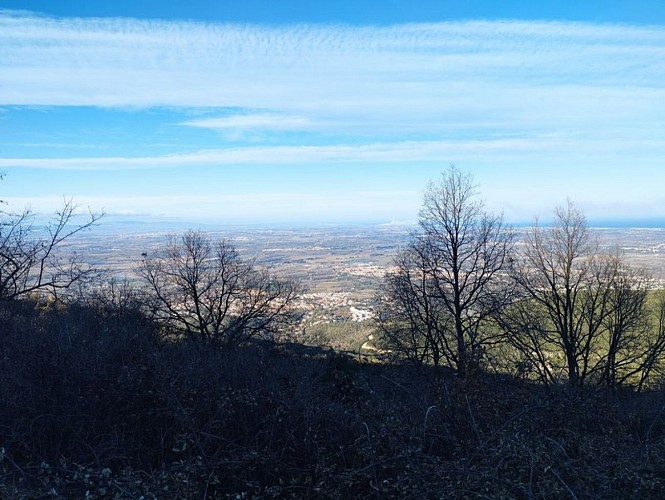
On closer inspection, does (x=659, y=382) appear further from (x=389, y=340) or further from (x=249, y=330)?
(x=249, y=330)

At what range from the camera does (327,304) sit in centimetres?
3166

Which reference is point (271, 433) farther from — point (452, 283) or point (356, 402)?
point (452, 283)

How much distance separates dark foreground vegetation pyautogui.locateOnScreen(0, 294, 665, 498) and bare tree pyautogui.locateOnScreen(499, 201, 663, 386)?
6982mm

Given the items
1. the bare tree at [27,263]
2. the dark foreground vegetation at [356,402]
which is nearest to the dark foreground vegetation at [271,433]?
the dark foreground vegetation at [356,402]

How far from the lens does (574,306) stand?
16.0m

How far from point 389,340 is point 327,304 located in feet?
50.7

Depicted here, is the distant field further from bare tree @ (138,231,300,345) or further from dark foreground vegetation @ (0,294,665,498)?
dark foreground vegetation @ (0,294,665,498)

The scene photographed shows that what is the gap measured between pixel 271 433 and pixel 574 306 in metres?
12.8

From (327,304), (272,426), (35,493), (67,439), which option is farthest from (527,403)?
(327,304)

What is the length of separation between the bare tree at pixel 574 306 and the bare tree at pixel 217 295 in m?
8.37

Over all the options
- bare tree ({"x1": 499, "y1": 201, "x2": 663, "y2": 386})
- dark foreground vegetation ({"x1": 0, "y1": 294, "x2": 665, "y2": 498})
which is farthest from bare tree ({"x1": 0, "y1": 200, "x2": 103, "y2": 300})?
bare tree ({"x1": 499, "y1": 201, "x2": 663, "y2": 386})

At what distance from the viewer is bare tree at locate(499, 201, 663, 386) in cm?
1530

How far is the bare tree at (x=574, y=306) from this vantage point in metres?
15.3

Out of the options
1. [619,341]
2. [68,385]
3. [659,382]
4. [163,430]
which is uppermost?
[68,385]
